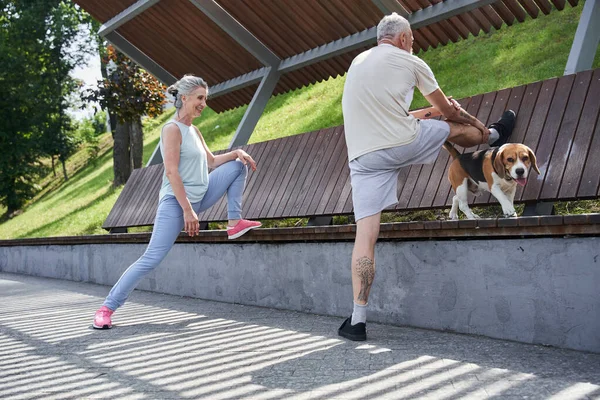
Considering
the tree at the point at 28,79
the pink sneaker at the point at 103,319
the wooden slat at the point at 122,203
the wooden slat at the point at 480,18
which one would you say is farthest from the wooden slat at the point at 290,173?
the tree at the point at 28,79

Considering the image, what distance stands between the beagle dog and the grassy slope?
662 cm

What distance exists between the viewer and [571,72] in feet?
18.9

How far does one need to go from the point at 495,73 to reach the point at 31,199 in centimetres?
3035

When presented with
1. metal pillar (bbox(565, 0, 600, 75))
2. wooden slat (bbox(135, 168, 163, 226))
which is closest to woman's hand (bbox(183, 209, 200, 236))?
metal pillar (bbox(565, 0, 600, 75))

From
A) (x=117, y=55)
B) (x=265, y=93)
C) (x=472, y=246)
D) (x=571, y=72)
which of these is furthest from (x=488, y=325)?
(x=117, y=55)

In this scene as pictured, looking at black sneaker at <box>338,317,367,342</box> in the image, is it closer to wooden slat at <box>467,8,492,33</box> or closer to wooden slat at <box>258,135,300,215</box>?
wooden slat at <box>258,135,300,215</box>

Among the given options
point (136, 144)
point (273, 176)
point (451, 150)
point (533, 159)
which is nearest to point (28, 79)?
point (136, 144)

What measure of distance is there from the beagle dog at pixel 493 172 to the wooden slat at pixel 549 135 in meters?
0.17

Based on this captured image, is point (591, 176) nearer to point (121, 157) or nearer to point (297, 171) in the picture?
point (297, 171)

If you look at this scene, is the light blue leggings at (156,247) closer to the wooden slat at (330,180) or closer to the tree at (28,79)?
the wooden slat at (330,180)

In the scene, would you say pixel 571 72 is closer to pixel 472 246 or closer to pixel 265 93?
pixel 472 246

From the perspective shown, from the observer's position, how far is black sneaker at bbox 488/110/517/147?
559 centimetres

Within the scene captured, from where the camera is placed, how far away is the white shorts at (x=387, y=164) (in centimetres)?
486

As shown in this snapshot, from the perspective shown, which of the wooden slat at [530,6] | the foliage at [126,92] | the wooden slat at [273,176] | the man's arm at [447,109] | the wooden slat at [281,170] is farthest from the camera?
the foliage at [126,92]
